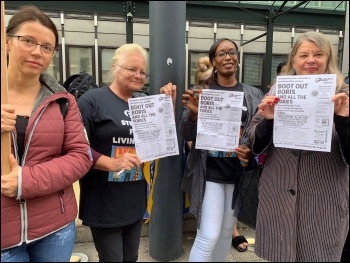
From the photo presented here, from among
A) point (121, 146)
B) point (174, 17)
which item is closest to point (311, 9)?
point (174, 17)

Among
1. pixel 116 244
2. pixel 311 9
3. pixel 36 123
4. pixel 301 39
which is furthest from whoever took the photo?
pixel 311 9

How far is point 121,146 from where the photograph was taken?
188 cm

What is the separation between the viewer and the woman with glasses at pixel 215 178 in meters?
2.21

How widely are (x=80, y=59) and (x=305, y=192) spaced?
7.78 meters

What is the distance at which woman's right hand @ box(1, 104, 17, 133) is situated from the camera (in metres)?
1.22

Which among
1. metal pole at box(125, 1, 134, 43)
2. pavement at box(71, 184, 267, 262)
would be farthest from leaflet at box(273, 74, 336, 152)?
metal pole at box(125, 1, 134, 43)

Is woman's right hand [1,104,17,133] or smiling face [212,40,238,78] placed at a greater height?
smiling face [212,40,238,78]

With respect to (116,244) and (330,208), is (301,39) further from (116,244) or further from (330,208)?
(116,244)

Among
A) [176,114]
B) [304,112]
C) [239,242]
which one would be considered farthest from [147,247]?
[304,112]

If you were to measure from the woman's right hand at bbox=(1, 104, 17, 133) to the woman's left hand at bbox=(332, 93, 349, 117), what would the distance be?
1372 mm

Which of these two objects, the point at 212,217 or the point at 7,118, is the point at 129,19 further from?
the point at 7,118

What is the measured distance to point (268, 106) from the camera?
1629 mm

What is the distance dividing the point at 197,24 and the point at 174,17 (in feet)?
23.4

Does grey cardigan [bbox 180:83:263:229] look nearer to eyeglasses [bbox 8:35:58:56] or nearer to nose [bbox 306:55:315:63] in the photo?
nose [bbox 306:55:315:63]
